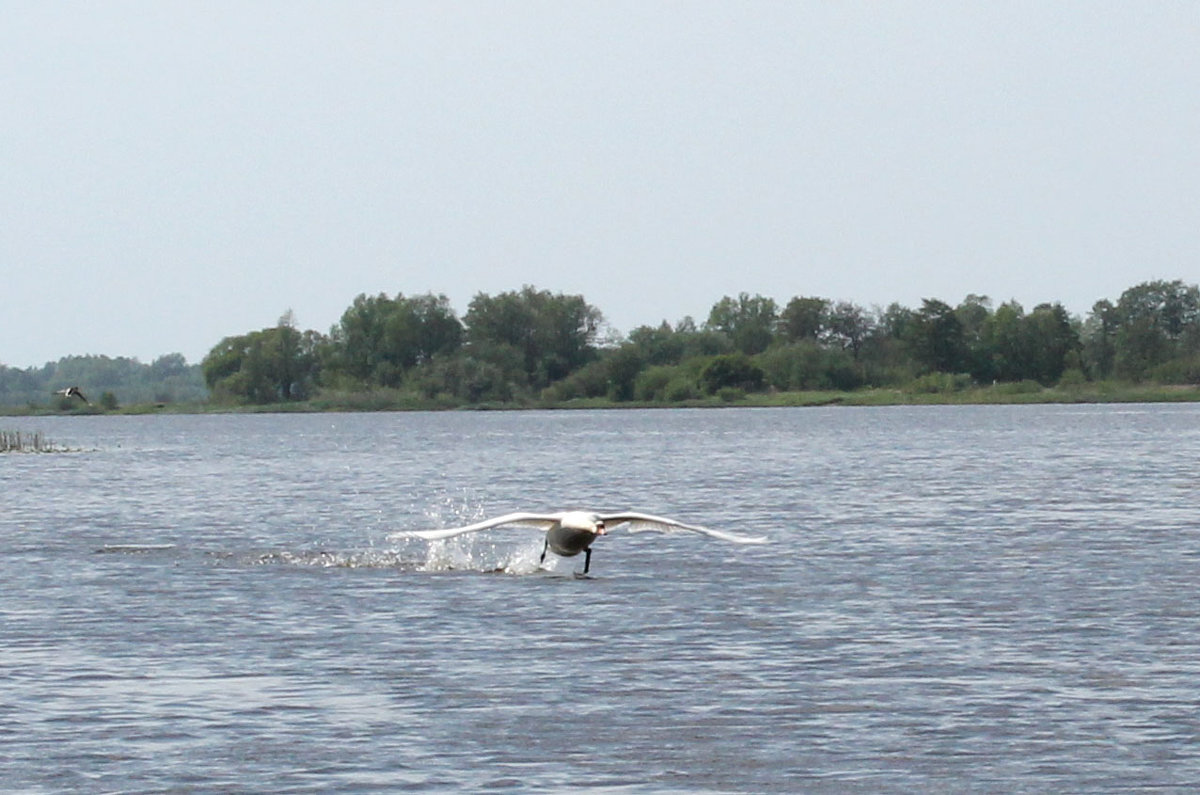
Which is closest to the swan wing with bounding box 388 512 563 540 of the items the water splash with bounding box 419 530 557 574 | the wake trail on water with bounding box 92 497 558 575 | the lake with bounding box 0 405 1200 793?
the lake with bounding box 0 405 1200 793

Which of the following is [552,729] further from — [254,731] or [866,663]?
[866,663]

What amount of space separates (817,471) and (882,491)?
17688mm

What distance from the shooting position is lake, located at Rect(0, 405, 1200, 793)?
18.4 m

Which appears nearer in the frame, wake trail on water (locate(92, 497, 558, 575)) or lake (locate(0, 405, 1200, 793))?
lake (locate(0, 405, 1200, 793))

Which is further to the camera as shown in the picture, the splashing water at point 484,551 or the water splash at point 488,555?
the splashing water at point 484,551

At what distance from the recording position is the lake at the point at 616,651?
18.4m

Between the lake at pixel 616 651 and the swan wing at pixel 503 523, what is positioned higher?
the swan wing at pixel 503 523

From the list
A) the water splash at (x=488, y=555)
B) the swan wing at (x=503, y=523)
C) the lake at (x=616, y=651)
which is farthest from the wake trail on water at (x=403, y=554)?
the swan wing at (x=503, y=523)

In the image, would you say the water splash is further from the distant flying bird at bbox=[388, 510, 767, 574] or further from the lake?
the distant flying bird at bbox=[388, 510, 767, 574]

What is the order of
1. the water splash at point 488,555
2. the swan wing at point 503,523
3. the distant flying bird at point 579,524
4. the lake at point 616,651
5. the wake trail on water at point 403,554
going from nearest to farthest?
the lake at point 616,651, the swan wing at point 503,523, the distant flying bird at point 579,524, the water splash at point 488,555, the wake trail on water at point 403,554

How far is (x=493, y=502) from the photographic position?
63.9m

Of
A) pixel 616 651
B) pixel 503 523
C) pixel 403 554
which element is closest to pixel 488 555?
pixel 403 554

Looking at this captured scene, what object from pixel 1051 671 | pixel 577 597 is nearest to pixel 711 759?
pixel 1051 671

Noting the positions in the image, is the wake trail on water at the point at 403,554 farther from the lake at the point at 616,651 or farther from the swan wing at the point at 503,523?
the swan wing at the point at 503,523
